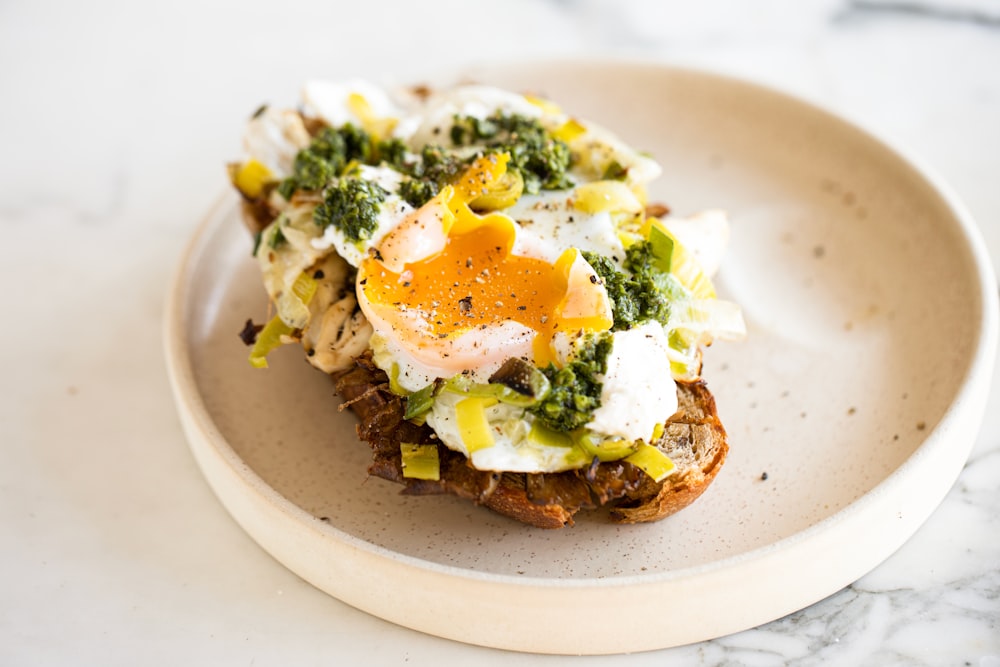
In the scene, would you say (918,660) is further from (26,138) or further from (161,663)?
(26,138)

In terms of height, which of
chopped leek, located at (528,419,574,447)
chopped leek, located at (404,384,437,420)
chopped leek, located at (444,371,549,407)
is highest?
chopped leek, located at (444,371,549,407)

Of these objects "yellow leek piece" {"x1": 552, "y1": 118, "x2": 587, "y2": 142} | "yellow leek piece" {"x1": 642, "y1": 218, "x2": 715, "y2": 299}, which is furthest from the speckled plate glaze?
"yellow leek piece" {"x1": 552, "y1": 118, "x2": 587, "y2": 142}

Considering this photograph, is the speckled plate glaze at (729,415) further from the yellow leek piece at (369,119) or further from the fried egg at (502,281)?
the yellow leek piece at (369,119)

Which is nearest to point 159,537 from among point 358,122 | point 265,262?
point 265,262

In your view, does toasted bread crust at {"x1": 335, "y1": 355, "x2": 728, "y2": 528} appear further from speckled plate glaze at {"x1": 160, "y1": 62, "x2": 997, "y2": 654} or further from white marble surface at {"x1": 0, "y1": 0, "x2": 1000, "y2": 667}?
white marble surface at {"x1": 0, "y1": 0, "x2": 1000, "y2": 667}

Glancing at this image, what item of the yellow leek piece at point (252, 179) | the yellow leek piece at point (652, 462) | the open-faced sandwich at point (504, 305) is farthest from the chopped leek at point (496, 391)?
the yellow leek piece at point (252, 179)
